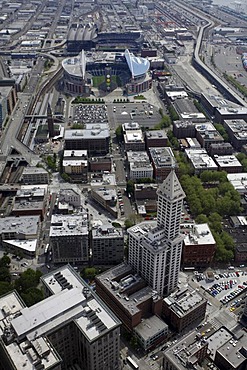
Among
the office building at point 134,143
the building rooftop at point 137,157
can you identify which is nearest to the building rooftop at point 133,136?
the office building at point 134,143

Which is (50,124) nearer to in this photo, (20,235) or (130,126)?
(130,126)

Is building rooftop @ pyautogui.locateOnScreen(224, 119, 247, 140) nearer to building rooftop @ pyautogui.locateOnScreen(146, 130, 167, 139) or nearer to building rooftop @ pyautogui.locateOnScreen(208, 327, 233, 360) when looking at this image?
building rooftop @ pyautogui.locateOnScreen(146, 130, 167, 139)

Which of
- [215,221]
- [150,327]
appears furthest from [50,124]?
[150,327]

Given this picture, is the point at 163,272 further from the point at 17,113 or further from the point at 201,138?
the point at 17,113

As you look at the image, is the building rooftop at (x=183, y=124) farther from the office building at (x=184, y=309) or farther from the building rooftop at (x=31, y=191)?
the office building at (x=184, y=309)

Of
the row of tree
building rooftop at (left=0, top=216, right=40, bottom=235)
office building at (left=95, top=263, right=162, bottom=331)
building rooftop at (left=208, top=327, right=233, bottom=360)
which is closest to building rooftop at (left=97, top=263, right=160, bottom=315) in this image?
office building at (left=95, top=263, right=162, bottom=331)

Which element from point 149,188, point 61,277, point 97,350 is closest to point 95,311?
point 97,350
